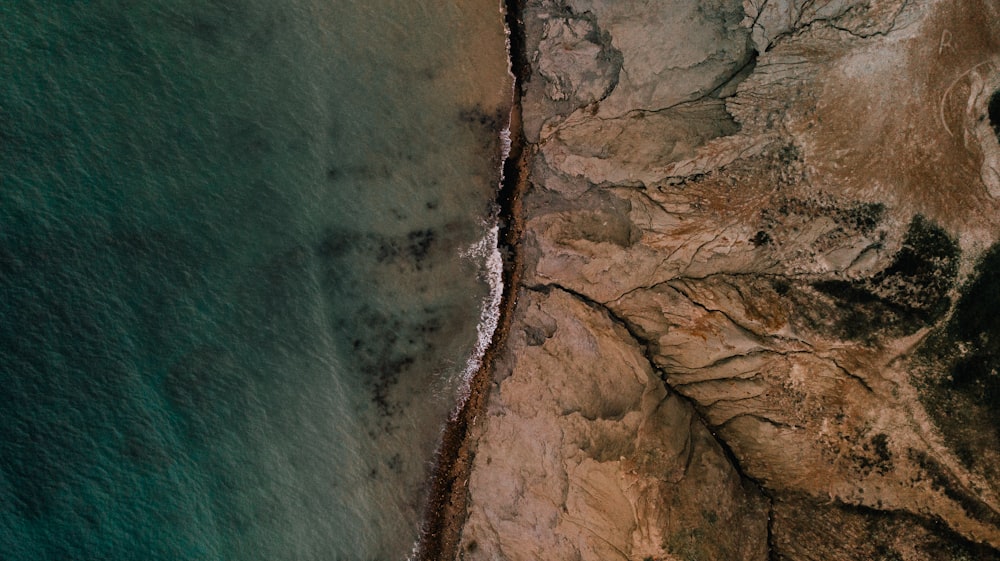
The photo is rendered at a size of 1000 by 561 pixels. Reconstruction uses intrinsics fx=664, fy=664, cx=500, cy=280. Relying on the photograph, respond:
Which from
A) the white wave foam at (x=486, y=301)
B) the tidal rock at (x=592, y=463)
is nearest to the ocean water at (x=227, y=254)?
the white wave foam at (x=486, y=301)

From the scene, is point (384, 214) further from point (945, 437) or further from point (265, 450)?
point (945, 437)

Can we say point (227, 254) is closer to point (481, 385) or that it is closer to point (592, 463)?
point (481, 385)

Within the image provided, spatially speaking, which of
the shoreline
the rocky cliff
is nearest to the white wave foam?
the shoreline

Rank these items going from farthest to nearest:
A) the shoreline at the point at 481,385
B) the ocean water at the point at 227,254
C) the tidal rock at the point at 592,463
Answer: the shoreline at the point at 481,385, the ocean water at the point at 227,254, the tidal rock at the point at 592,463

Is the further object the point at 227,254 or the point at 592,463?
the point at 227,254

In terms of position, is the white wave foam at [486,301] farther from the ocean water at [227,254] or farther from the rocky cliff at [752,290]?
the rocky cliff at [752,290]

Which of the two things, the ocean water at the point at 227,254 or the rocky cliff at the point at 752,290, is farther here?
the ocean water at the point at 227,254

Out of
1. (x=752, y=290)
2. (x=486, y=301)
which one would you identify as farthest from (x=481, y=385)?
(x=752, y=290)
